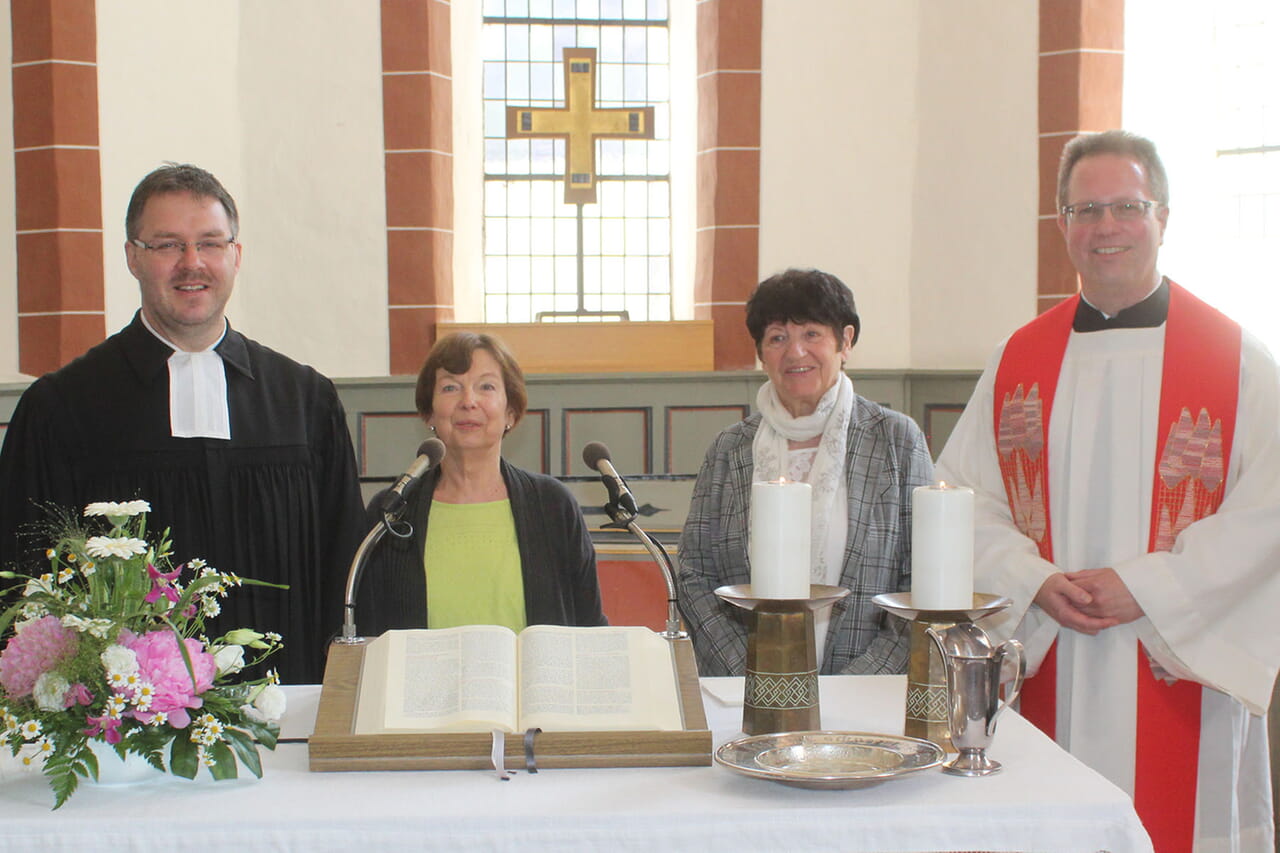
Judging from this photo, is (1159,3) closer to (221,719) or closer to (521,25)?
(521,25)

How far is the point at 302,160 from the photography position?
277 inches

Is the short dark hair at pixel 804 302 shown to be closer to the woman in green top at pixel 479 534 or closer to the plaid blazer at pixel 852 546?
the plaid blazer at pixel 852 546

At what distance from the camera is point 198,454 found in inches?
115

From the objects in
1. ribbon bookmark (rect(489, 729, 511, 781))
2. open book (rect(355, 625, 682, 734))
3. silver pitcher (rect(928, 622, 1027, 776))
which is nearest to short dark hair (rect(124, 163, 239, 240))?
open book (rect(355, 625, 682, 734))

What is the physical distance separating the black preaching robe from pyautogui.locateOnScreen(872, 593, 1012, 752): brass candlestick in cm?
136

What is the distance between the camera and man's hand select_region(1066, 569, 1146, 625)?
2.73 metres

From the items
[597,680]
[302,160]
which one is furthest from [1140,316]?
[302,160]

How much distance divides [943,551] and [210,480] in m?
1.68

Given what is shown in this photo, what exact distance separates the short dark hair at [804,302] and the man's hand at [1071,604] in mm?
729

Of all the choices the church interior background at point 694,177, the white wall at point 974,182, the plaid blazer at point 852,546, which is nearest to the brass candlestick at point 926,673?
the plaid blazer at point 852,546

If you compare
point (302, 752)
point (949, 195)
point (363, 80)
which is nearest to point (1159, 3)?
point (949, 195)

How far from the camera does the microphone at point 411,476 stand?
2178 millimetres

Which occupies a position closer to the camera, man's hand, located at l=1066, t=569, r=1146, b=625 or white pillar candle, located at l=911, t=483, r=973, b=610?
white pillar candle, located at l=911, t=483, r=973, b=610

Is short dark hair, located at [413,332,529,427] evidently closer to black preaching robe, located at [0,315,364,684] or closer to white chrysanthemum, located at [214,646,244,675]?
black preaching robe, located at [0,315,364,684]
